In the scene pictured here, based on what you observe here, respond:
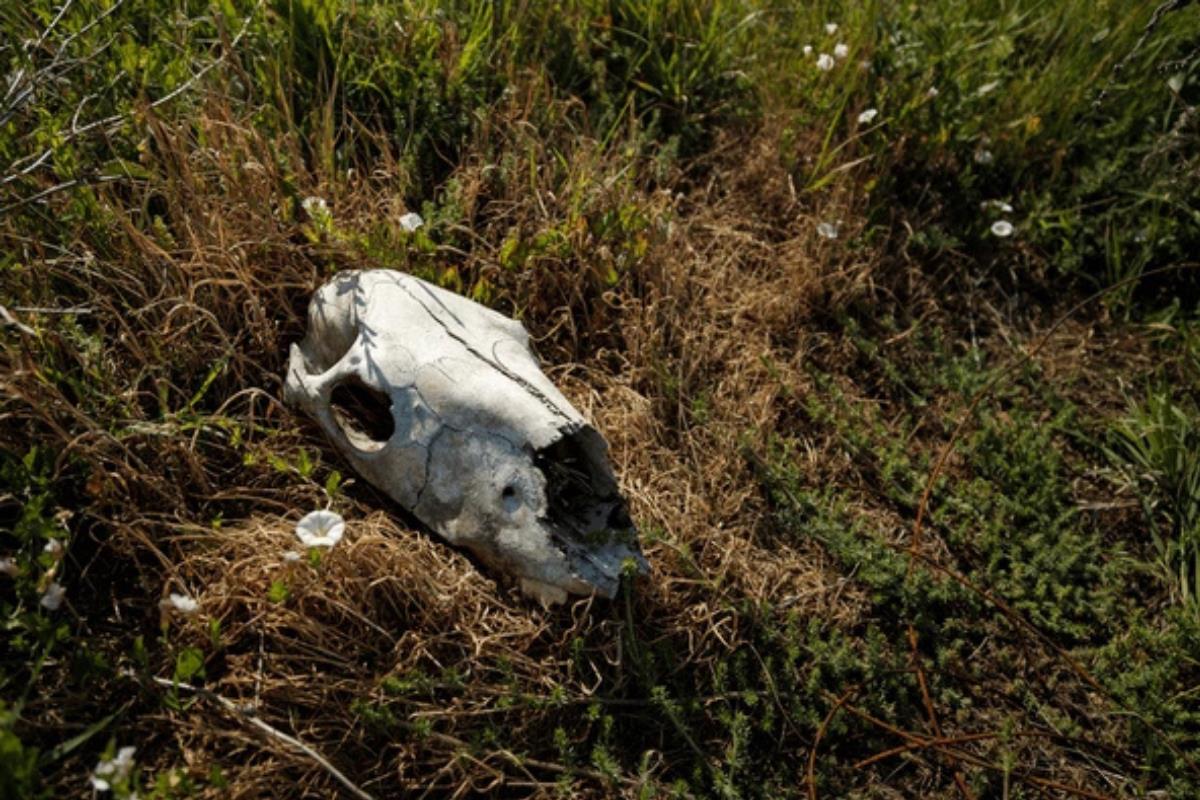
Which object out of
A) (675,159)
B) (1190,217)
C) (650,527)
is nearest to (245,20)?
(675,159)

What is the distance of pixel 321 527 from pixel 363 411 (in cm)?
44

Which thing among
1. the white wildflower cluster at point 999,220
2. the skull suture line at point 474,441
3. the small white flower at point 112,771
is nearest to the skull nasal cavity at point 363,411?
the skull suture line at point 474,441

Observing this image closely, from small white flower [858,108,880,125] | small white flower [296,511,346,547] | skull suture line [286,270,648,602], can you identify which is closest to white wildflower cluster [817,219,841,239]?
small white flower [858,108,880,125]

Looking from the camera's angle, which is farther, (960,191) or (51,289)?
(960,191)

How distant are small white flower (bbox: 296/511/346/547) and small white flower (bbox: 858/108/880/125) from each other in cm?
221

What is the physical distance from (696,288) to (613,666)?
130cm

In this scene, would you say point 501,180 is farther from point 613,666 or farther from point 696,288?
point 613,666

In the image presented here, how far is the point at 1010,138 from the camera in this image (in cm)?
364

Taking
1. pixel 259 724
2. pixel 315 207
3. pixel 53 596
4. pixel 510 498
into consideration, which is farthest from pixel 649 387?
pixel 53 596

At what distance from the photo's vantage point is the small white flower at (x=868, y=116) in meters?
3.41

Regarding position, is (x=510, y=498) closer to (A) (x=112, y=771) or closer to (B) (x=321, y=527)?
(B) (x=321, y=527)

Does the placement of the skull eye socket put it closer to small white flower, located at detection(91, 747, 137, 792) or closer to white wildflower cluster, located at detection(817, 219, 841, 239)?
small white flower, located at detection(91, 747, 137, 792)

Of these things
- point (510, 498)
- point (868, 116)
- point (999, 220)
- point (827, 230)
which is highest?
point (868, 116)

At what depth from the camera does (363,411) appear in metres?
2.68
